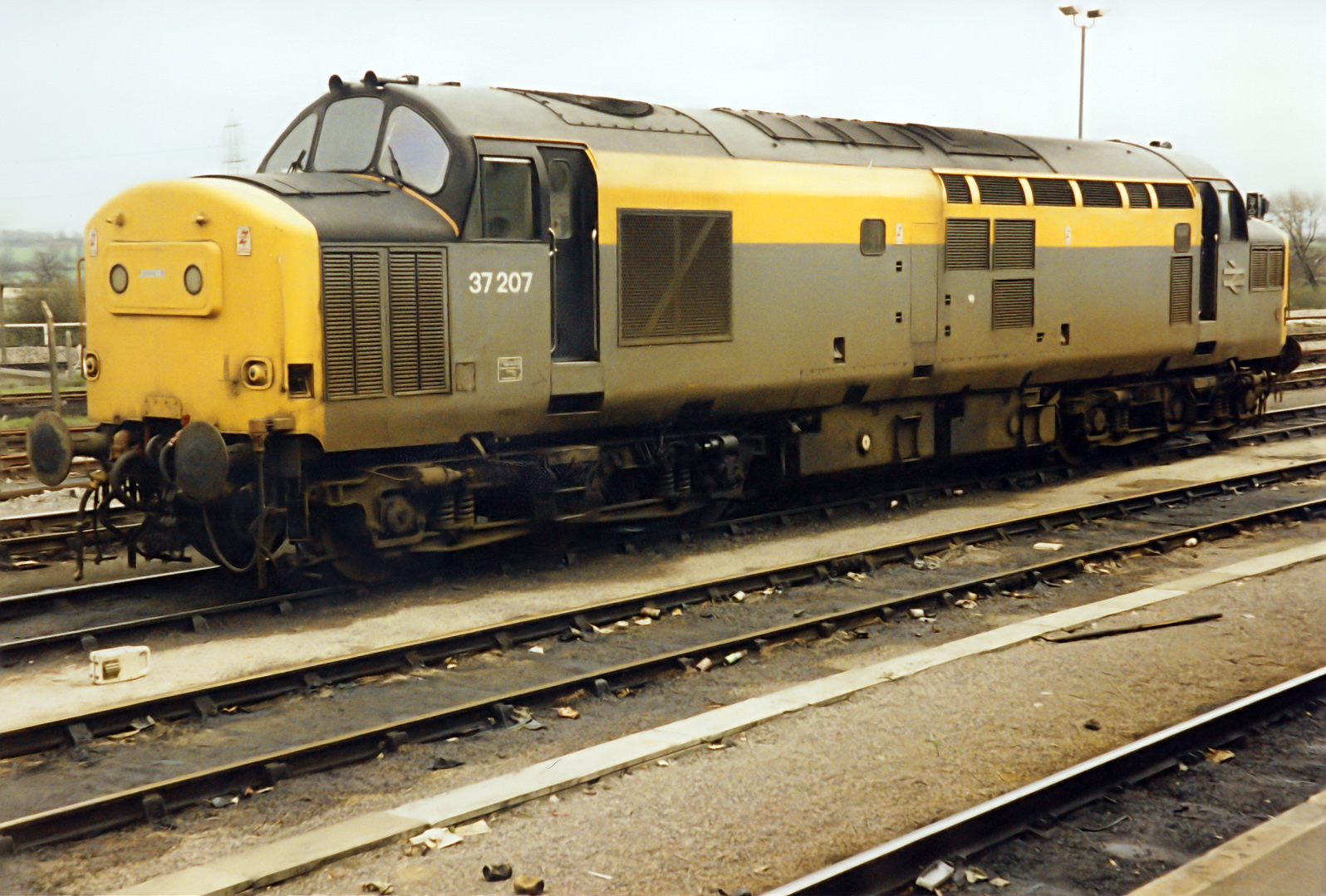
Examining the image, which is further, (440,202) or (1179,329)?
(1179,329)

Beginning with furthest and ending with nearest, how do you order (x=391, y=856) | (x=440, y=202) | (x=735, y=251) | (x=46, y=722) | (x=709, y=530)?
(x=709, y=530) < (x=735, y=251) < (x=440, y=202) < (x=46, y=722) < (x=391, y=856)

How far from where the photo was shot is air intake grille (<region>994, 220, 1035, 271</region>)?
1488cm

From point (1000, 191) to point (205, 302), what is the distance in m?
8.90

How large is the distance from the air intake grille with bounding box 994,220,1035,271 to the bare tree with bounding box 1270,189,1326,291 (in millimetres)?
18780

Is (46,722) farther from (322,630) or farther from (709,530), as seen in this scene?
(709,530)

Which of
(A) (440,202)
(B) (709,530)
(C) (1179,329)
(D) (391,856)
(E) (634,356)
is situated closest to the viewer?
(D) (391,856)

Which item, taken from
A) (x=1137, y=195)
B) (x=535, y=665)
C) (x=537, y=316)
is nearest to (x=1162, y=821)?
(x=535, y=665)

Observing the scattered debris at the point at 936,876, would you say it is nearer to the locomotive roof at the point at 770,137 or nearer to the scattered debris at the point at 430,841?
the scattered debris at the point at 430,841

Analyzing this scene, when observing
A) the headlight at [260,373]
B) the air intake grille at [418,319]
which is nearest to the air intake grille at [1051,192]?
the air intake grille at [418,319]

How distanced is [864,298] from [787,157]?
1.60 meters

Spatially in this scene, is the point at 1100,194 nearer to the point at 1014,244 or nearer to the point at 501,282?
the point at 1014,244

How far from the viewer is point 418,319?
10.0 m

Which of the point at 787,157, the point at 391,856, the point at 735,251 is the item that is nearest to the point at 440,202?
the point at 735,251

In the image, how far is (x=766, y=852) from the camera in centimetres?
582
